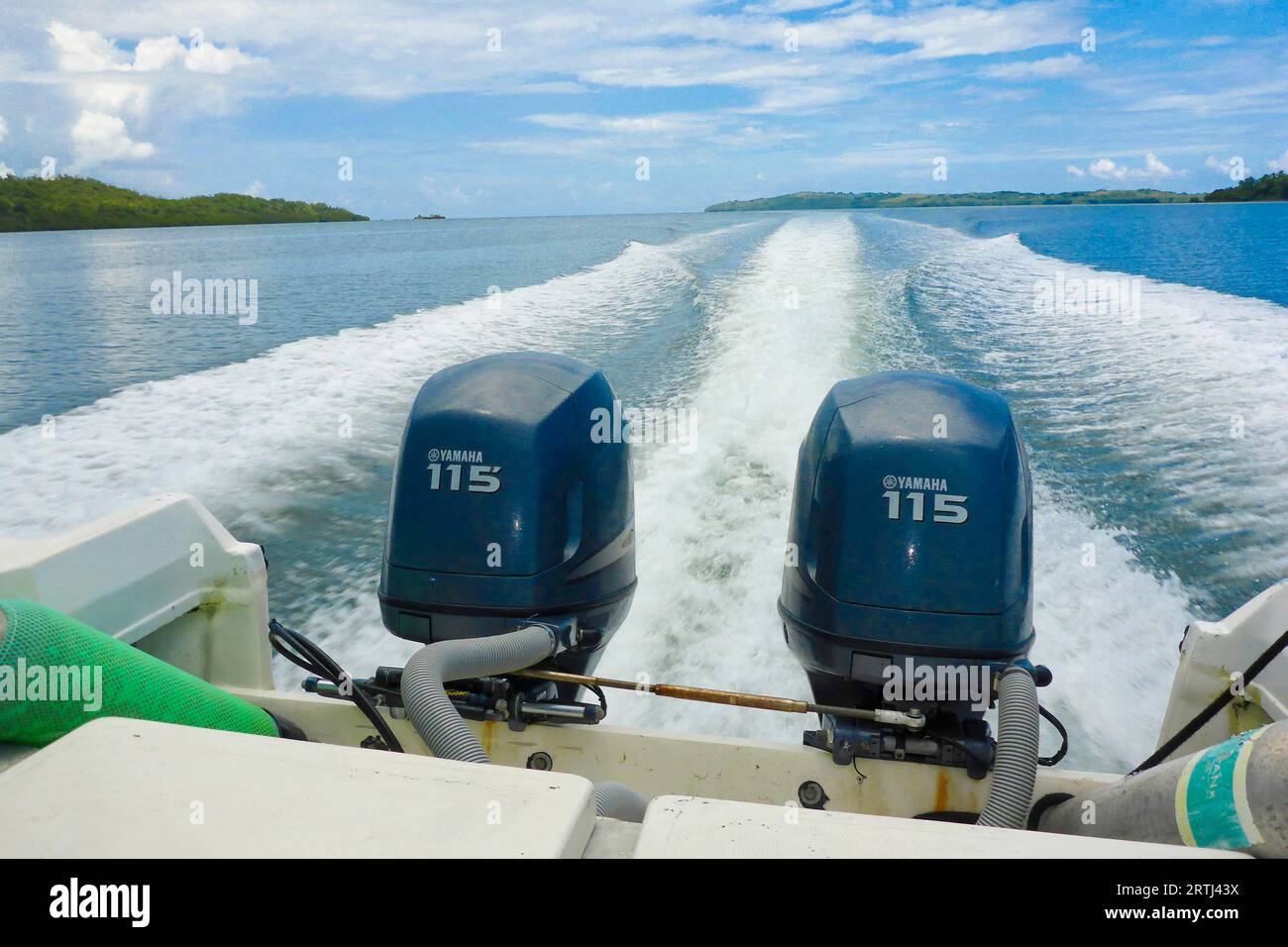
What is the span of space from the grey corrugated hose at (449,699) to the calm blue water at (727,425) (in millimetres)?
959

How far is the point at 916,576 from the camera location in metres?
1.82

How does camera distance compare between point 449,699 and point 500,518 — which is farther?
point 500,518

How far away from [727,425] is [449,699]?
339cm

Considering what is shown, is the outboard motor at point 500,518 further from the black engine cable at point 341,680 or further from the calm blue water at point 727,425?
the calm blue water at point 727,425

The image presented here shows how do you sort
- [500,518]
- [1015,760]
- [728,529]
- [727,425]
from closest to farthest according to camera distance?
[1015,760] → [500,518] → [728,529] → [727,425]

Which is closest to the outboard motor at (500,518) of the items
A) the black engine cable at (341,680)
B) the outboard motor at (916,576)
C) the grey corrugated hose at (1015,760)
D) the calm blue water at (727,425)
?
the black engine cable at (341,680)

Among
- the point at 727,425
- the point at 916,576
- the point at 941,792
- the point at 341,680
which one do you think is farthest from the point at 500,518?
the point at 727,425

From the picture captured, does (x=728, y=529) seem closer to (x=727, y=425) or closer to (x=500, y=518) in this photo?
(x=727, y=425)

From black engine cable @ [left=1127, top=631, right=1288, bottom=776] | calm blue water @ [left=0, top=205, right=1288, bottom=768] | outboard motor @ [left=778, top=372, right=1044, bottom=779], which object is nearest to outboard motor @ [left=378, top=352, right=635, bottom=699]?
outboard motor @ [left=778, top=372, right=1044, bottom=779]

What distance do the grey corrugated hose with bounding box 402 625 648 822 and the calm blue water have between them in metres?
0.96

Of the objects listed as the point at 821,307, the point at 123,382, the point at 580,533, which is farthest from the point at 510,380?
the point at 821,307

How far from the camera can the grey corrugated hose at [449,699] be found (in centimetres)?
137

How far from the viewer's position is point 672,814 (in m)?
0.98

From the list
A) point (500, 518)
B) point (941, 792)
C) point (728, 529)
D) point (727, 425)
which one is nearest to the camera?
point (941, 792)
